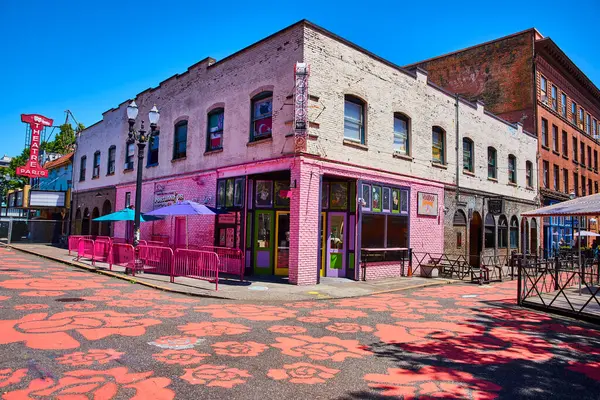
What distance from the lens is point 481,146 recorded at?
21.2 meters

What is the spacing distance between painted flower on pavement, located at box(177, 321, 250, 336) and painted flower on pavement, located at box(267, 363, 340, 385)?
1890mm

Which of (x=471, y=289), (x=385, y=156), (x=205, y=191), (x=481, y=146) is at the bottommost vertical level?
(x=471, y=289)

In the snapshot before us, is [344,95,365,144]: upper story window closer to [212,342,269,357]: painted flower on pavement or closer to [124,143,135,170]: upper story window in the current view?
[212,342,269,357]: painted flower on pavement

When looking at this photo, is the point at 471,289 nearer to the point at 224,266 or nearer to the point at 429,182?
the point at 429,182

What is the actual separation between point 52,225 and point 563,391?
3582 cm

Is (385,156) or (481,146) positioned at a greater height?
(481,146)

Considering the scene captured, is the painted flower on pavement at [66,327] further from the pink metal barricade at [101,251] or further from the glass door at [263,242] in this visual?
the pink metal barricade at [101,251]

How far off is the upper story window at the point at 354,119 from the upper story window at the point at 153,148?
34.8 ft

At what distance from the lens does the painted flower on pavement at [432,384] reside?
4.31 meters

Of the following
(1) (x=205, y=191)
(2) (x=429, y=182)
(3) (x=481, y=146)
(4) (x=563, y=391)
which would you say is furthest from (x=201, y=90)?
(4) (x=563, y=391)

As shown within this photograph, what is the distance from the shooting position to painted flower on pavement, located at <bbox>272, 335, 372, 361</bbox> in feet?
18.3

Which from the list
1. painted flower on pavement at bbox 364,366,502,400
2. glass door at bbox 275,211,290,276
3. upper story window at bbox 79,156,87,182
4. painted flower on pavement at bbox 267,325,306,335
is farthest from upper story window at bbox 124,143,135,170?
painted flower on pavement at bbox 364,366,502,400

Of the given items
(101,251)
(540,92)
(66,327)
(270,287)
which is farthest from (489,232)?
(66,327)

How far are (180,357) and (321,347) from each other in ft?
6.65
